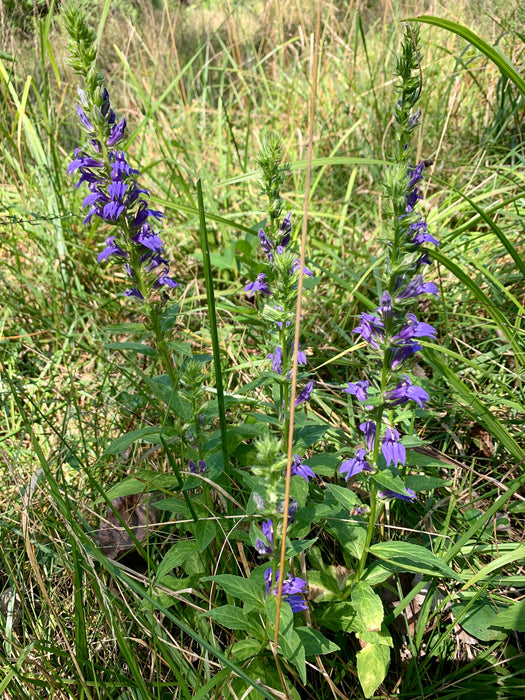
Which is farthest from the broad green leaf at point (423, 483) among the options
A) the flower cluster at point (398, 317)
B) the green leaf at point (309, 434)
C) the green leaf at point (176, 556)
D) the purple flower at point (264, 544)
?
the green leaf at point (176, 556)

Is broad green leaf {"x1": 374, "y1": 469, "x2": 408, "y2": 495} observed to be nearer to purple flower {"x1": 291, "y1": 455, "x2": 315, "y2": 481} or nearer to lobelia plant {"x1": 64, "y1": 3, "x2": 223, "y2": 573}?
purple flower {"x1": 291, "y1": 455, "x2": 315, "y2": 481}

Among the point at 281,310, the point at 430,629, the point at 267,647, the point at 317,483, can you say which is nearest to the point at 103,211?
the point at 281,310

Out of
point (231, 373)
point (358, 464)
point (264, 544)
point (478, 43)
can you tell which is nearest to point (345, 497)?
point (358, 464)

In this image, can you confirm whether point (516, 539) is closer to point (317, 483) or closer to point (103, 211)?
point (317, 483)

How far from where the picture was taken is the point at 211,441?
207 cm

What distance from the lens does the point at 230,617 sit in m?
1.62

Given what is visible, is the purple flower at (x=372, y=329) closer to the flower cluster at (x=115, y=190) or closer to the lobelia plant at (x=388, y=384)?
the lobelia plant at (x=388, y=384)

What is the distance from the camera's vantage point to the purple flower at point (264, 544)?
160cm

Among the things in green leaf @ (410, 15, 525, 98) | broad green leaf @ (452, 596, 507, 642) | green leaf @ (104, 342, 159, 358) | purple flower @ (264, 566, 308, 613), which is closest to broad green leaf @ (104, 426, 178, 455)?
green leaf @ (104, 342, 159, 358)

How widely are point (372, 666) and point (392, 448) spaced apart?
774mm

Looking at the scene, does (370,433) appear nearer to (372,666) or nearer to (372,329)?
(372,329)

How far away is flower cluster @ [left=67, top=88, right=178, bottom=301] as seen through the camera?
2.05m

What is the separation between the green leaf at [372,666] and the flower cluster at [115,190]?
1.60 metres

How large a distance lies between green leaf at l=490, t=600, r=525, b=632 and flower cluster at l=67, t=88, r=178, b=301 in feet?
5.82
